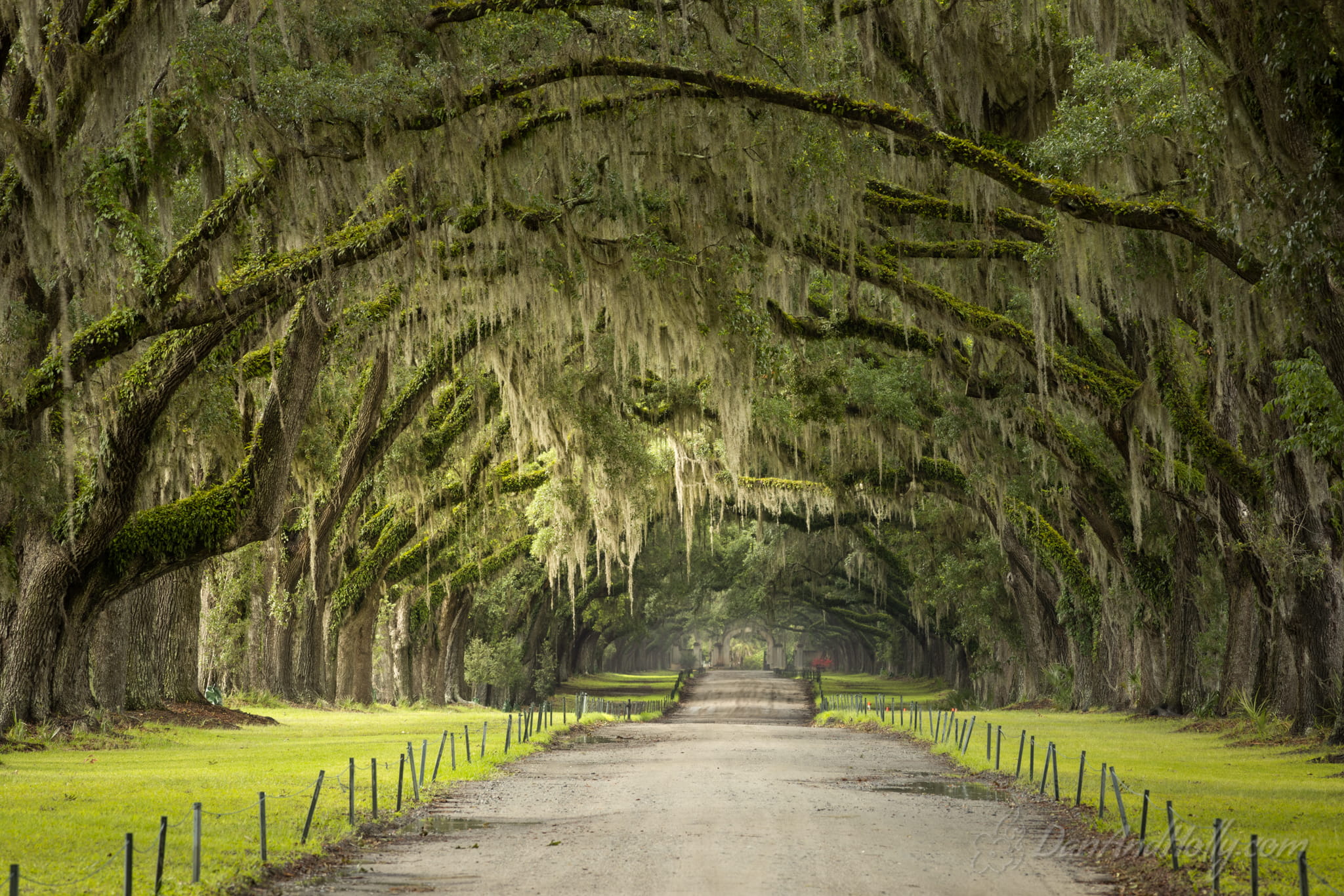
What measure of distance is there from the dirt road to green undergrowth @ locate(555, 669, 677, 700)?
35.5 meters

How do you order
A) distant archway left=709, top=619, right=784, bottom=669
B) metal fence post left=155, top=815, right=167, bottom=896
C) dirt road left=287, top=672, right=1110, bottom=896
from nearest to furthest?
metal fence post left=155, top=815, right=167, bottom=896, dirt road left=287, top=672, right=1110, bottom=896, distant archway left=709, top=619, right=784, bottom=669

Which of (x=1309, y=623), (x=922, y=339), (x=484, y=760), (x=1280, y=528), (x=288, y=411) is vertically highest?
(x=922, y=339)

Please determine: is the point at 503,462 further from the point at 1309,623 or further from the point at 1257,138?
the point at 1257,138

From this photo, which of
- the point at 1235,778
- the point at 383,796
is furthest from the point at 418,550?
the point at 1235,778

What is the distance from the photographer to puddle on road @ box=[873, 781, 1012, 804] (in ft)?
45.7

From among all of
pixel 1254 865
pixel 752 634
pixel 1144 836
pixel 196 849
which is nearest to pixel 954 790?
pixel 1144 836

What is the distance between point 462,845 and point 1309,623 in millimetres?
14417

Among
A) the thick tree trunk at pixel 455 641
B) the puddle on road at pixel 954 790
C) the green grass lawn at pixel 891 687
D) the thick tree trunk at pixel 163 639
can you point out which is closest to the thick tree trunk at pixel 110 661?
the thick tree trunk at pixel 163 639

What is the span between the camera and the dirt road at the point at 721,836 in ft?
27.0

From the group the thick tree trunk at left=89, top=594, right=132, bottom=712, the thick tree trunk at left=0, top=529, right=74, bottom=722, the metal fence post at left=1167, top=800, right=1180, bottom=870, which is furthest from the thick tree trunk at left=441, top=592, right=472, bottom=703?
the metal fence post at left=1167, top=800, right=1180, bottom=870

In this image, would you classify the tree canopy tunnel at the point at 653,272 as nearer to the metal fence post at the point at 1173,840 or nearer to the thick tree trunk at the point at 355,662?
the metal fence post at the point at 1173,840

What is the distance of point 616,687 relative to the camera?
67.1m

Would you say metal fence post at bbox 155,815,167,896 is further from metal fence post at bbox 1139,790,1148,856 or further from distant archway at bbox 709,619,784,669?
distant archway at bbox 709,619,784,669

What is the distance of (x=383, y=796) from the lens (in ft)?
42.0
